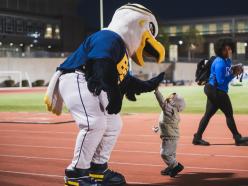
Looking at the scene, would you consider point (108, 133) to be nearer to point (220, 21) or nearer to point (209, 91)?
point (209, 91)

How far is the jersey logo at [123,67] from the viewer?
611 cm

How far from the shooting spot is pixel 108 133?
6.25 metres

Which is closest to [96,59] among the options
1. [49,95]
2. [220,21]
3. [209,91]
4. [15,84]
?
[49,95]

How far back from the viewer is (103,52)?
5762 mm

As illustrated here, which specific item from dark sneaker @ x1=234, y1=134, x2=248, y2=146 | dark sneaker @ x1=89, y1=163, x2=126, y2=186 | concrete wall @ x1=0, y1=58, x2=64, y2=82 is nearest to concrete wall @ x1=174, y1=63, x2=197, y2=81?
concrete wall @ x1=0, y1=58, x2=64, y2=82

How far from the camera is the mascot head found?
631 cm

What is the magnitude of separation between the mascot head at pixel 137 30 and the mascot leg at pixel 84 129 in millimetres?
757

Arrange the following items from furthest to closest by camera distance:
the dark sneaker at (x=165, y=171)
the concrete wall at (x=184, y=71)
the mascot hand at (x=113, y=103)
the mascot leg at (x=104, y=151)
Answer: the concrete wall at (x=184, y=71) → the dark sneaker at (x=165, y=171) → the mascot leg at (x=104, y=151) → the mascot hand at (x=113, y=103)

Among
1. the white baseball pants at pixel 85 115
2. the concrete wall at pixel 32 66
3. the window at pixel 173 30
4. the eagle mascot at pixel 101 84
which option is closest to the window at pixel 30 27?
the concrete wall at pixel 32 66

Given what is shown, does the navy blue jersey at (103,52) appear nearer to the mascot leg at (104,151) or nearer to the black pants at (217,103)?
the mascot leg at (104,151)

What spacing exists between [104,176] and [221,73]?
4035mm

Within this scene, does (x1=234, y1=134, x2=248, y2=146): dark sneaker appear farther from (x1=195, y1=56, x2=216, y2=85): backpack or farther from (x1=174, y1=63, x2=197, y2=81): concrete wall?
(x1=174, y1=63, x2=197, y2=81): concrete wall

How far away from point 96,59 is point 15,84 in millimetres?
47708

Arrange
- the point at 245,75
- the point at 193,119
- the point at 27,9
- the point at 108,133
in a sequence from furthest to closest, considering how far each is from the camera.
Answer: the point at 27,9 → the point at 193,119 → the point at 245,75 → the point at 108,133
